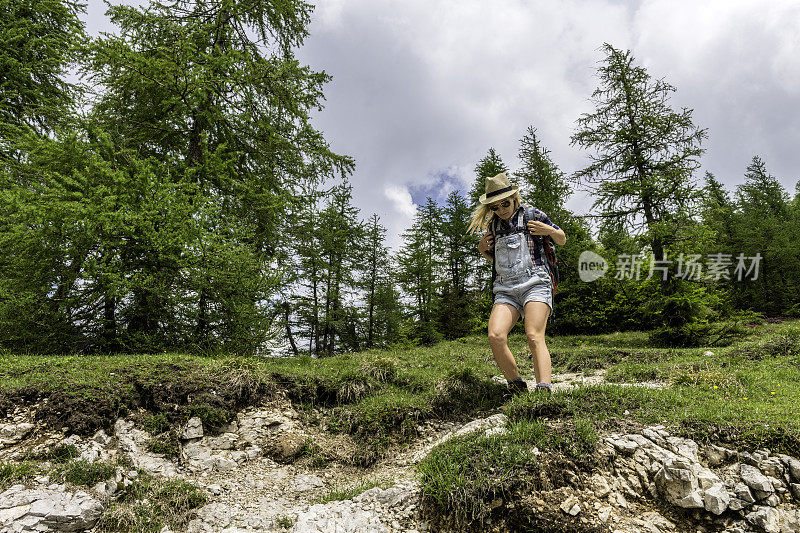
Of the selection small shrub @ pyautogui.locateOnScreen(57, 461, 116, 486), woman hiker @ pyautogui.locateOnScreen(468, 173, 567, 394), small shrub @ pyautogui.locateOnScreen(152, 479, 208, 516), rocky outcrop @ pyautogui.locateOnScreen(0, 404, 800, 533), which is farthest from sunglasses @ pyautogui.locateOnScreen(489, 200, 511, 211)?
small shrub @ pyautogui.locateOnScreen(57, 461, 116, 486)

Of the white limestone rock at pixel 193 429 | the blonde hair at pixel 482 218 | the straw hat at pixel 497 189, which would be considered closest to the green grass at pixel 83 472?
the white limestone rock at pixel 193 429

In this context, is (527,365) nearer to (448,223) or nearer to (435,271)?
(435,271)

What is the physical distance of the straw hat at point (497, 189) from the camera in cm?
461

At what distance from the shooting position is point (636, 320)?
17.7 m

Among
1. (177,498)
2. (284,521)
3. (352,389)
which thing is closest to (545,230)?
(352,389)

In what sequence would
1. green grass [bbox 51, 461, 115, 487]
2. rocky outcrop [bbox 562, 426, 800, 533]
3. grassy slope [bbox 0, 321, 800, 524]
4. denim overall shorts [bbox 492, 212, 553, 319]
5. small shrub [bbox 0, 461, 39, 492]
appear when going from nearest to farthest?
rocky outcrop [bbox 562, 426, 800, 533], grassy slope [bbox 0, 321, 800, 524], small shrub [bbox 0, 461, 39, 492], green grass [bbox 51, 461, 115, 487], denim overall shorts [bbox 492, 212, 553, 319]

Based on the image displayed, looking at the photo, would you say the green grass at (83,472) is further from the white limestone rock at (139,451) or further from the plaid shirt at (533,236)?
the plaid shirt at (533,236)

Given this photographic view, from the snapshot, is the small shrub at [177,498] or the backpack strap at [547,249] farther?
the backpack strap at [547,249]

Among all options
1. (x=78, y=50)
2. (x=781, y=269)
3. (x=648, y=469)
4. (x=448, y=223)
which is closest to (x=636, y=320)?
(x=448, y=223)

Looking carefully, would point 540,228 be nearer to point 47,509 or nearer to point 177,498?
point 177,498

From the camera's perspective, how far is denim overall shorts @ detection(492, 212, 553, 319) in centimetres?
456

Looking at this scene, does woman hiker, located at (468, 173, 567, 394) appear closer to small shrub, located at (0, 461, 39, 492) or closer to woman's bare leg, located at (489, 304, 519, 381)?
woman's bare leg, located at (489, 304, 519, 381)

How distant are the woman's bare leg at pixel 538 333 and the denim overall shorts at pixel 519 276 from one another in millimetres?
111

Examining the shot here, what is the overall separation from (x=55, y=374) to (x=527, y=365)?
8515 mm
